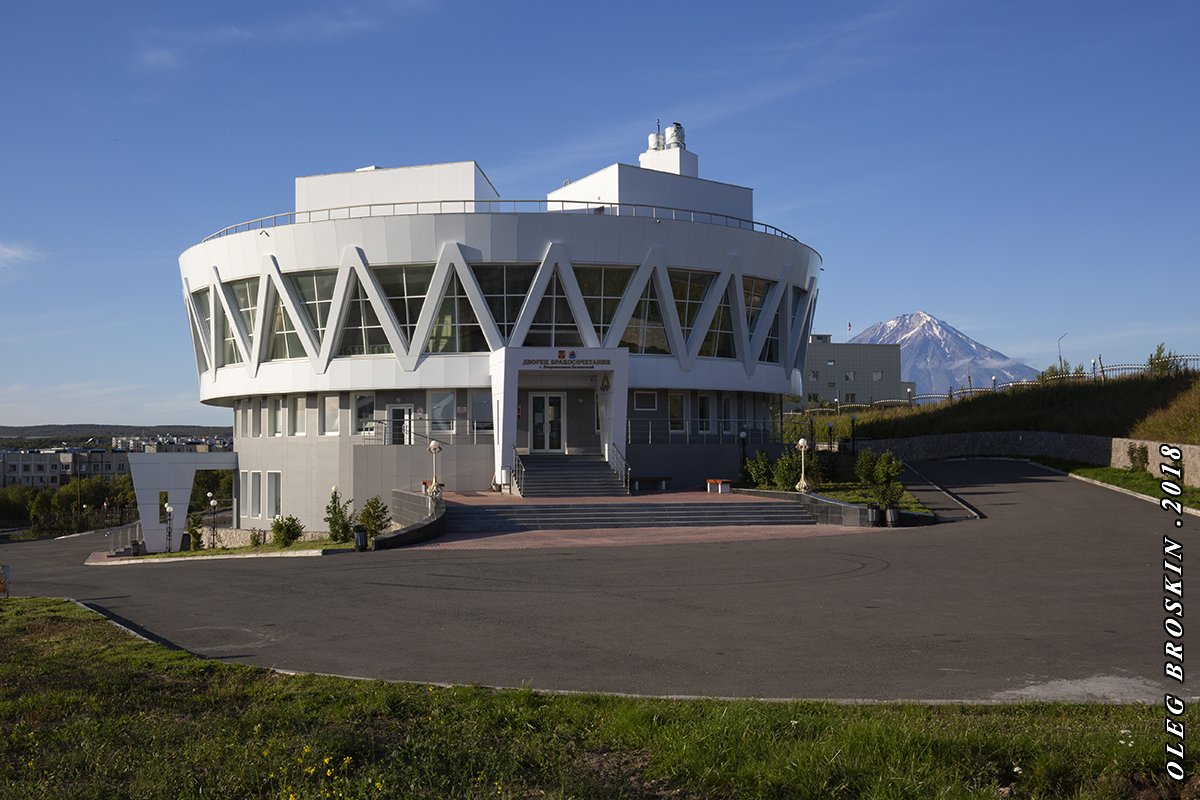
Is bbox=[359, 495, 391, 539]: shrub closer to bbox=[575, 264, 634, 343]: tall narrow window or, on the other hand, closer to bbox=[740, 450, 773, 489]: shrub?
bbox=[740, 450, 773, 489]: shrub

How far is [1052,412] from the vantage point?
1965 inches

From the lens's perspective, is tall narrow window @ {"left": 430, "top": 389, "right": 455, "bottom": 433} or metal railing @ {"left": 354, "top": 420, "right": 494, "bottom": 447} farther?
tall narrow window @ {"left": 430, "top": 389, "right": 455, "bottom": 433}

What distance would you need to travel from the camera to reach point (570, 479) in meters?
37.1

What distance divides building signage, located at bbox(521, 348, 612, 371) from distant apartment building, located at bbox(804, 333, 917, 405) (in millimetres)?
59745

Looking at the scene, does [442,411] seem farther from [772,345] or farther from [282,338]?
[772,345]

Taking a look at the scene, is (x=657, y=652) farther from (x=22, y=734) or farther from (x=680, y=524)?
(x=680, y=524)

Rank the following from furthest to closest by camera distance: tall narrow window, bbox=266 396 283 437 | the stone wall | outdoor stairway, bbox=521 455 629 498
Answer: tall narrow window, bbox=266 396 283 437
outdoor stairway, bbox=521 455 629 498
the stone wall

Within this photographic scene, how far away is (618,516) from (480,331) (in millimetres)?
14697

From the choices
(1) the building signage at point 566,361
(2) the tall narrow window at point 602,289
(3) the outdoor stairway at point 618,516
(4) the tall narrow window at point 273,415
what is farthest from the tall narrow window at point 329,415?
(3) the outdoor stairway at point 618,516

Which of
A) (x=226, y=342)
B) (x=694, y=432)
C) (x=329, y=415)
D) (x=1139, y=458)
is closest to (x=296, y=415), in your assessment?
(x=329, y=415)

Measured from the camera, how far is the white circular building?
41188mm

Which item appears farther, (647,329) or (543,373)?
(647,329)

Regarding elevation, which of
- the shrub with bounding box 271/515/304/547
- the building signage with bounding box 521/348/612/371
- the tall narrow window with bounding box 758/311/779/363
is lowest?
the shrub with bounding box 271/515/304/547

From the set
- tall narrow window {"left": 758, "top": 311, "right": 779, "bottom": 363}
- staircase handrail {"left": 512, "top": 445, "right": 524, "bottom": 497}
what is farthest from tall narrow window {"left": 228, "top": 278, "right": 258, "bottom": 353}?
tall narrow window {"left": 758, "top": 311, "right": 779, "bottom": 363}
